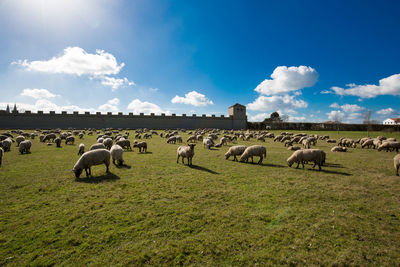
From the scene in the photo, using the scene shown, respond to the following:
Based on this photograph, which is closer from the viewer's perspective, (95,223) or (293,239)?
(293,239)

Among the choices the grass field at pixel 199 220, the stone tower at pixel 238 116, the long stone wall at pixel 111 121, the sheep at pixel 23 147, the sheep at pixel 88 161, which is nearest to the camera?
the grass field at pixel 199 220

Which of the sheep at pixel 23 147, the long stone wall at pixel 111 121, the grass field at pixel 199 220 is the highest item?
the long stone wall at pixel 111 121

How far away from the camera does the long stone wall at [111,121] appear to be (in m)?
55.8

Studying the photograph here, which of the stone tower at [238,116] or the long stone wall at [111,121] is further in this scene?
the stone tower at [238,116]

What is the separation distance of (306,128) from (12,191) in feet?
265

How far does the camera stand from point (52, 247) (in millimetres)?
4098

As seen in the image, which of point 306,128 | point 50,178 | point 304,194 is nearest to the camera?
point 304,194

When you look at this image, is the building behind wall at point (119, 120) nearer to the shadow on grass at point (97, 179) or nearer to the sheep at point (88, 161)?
the sheep at point (88, 161)

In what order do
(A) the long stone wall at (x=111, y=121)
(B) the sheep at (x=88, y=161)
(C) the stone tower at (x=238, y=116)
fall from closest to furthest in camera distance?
(B) the sheep at (x=88, y=161) → (A) the long stone wall at (x=111, y=121) → (C) the stone tower at (x=238, y=116)

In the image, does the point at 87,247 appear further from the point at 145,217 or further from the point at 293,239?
the point at 293,239

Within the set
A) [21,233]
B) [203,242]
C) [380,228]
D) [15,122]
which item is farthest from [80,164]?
[15,122]

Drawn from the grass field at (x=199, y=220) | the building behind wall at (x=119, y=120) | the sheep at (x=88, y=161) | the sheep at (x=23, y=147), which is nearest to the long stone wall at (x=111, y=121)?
the building behind wall at (x=119, y=120)

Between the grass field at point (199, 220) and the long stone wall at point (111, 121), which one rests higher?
the long stone wall at point (111, 121)

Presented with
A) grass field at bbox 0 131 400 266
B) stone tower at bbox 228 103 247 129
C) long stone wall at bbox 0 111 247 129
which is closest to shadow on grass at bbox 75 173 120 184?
grass field at bbox 0 131 400 266
